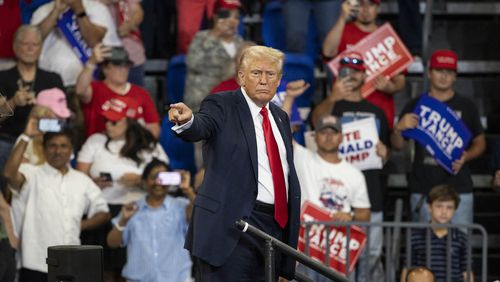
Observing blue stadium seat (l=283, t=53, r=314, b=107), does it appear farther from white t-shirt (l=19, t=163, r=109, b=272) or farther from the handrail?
the handrail

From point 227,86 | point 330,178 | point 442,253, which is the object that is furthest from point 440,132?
point 227,86

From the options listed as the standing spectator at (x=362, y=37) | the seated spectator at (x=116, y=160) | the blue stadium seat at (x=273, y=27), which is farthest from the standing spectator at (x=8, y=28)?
the standing spectator at (x=362, y=37)

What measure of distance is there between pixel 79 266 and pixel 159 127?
445 centimetres

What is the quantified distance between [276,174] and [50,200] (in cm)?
340

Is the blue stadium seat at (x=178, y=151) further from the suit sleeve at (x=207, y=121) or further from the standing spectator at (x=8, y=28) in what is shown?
the suit sleeve at (x=207, y=121)

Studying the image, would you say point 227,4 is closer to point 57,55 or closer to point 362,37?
point 362,37

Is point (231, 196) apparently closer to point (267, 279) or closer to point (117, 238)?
point (267, 279)

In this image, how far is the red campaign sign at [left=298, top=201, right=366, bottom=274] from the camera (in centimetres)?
937

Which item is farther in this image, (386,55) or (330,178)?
(386,55)

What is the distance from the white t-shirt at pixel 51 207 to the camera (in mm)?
9328

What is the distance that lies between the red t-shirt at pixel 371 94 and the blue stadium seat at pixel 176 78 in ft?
4.57

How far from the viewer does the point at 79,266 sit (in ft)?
20.9

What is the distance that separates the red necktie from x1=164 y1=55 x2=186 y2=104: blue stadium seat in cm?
493

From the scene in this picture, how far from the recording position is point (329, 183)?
9.69 metres
